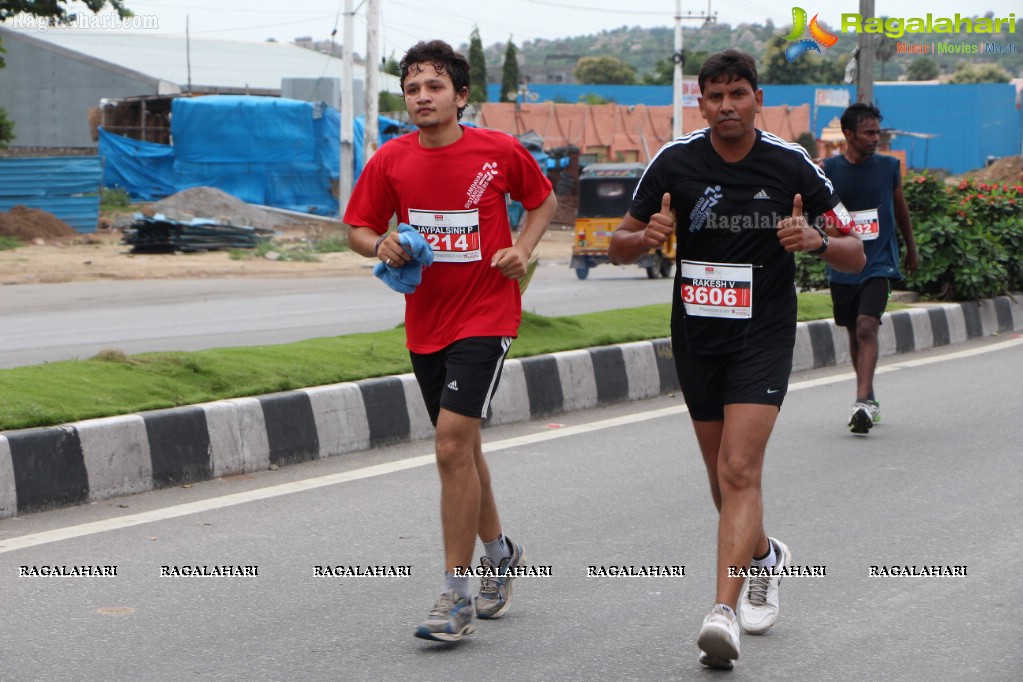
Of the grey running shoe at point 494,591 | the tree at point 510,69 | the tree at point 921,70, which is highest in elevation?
the tree at point 921,70

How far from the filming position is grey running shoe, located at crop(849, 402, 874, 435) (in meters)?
8.29

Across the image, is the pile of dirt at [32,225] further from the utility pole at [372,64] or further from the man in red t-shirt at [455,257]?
the man in red t-shirt at [455,257]

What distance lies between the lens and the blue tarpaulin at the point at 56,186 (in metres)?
28.3

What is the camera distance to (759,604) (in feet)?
15.2

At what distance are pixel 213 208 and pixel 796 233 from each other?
27.6 meters

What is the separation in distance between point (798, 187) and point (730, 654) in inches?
56.7

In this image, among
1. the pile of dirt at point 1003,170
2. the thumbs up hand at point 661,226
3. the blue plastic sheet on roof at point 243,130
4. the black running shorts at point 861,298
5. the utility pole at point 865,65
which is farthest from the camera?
the pile of dirt at point 1003,170

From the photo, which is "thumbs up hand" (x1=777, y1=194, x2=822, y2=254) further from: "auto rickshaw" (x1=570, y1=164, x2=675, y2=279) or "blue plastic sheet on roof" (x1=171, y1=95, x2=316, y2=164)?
"blue plastic sheet on roof" (x1=171, y1=95, x2=316, y2=164)

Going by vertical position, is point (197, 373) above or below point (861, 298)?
below

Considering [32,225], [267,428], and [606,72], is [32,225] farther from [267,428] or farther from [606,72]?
[606,72]

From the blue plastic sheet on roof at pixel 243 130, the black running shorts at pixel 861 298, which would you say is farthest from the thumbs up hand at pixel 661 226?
the blue plastic sheet on roof at pixel 243 130

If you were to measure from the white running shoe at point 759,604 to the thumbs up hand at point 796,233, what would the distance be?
108 centimetres

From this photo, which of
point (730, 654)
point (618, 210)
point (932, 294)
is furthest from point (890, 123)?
point (730, 654)

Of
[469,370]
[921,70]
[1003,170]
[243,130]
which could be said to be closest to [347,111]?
[243,130]
